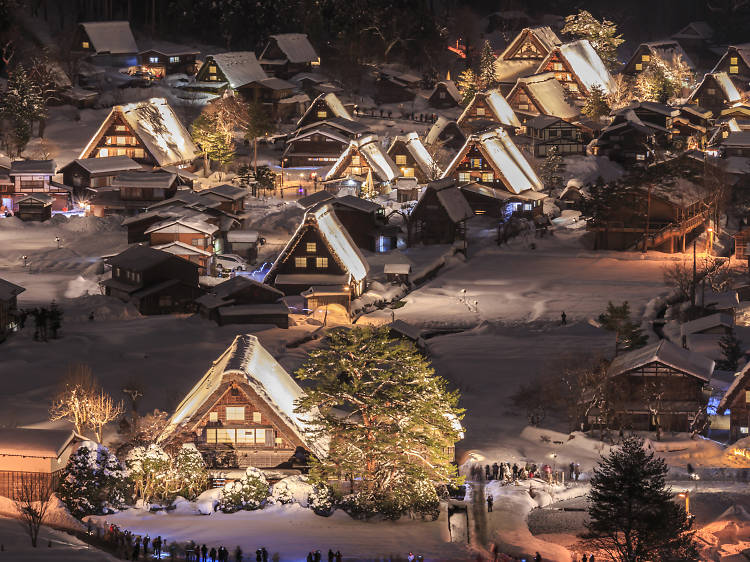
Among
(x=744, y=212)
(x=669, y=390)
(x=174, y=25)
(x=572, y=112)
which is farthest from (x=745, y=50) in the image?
(x=669, y=390)

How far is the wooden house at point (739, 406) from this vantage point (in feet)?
124

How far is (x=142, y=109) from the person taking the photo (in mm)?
72938

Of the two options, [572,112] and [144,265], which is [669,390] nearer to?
[144,265]

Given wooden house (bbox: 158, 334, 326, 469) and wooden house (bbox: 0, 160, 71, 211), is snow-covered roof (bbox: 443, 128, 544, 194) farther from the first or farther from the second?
wooden house (bbox: 158, 334, 326, 469)

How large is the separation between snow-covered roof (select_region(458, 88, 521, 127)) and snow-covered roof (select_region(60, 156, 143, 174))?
20226mm

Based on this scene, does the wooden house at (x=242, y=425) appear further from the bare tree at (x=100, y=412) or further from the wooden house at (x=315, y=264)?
the wooden house at (x=315, y=264)

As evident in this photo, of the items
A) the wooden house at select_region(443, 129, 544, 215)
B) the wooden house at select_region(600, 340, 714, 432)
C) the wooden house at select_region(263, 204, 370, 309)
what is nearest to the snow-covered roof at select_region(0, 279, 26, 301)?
the wooden house at select_region(263, 204, 370, 309)

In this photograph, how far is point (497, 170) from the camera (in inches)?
2734

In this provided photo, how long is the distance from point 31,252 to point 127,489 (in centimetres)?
3090

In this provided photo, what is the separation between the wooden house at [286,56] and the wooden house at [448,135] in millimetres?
14236

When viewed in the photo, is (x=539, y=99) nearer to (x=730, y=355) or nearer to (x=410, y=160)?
(x=410, y=160)

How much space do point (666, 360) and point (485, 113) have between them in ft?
145

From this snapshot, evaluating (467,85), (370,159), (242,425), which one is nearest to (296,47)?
(467,85)

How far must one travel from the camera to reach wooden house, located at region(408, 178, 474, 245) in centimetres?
6316
